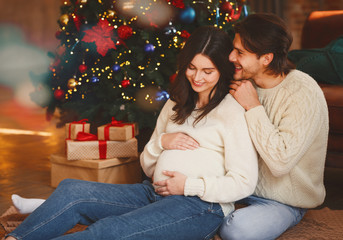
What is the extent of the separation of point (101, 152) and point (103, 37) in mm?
664

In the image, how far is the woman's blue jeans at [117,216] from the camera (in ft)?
4.67

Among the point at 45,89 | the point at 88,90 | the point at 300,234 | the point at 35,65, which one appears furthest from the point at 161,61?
the point at 35,65

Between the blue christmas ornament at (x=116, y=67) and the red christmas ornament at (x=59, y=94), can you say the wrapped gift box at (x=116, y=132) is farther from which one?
the red christmas ornament at (x=59, y=94)

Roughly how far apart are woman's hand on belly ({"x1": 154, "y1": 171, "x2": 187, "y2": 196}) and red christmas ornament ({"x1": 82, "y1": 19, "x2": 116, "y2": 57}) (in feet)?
3.73

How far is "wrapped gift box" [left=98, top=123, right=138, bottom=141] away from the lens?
7.70 ft

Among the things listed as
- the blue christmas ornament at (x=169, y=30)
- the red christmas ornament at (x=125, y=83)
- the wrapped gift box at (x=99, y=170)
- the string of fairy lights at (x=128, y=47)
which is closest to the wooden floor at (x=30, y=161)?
the wrapped gift box at (x=99, y=170)

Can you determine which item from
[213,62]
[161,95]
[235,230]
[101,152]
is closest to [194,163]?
[235,230]

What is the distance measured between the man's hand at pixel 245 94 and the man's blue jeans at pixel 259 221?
0.38m

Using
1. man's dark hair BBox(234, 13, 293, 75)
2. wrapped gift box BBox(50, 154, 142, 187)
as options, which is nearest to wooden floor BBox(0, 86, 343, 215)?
wrapped gift box BBox(50, 154, 142, 187)

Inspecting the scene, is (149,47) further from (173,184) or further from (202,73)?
(173,184)

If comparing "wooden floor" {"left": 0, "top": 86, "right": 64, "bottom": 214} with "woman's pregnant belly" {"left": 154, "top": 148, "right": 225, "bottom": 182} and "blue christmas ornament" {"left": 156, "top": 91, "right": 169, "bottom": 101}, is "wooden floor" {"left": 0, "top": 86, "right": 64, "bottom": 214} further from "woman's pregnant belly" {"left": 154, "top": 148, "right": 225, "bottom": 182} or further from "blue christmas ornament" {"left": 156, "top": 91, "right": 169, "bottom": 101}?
"woman's pregnant belly" {"left": 154, "top": 148, "right": 225, "bottom": 182}

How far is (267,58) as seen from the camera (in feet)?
5.50

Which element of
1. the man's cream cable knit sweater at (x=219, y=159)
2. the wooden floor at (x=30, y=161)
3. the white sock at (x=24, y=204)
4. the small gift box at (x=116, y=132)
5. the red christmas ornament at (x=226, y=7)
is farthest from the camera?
the red christmas ornament at (x=226, y=7)

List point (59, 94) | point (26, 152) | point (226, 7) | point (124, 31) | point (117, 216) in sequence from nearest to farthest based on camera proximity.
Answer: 1. point (117, 216)
2. point (124, 31)
3. point (226, 7)
4. point (59, 94)
5. point (26, 152)
